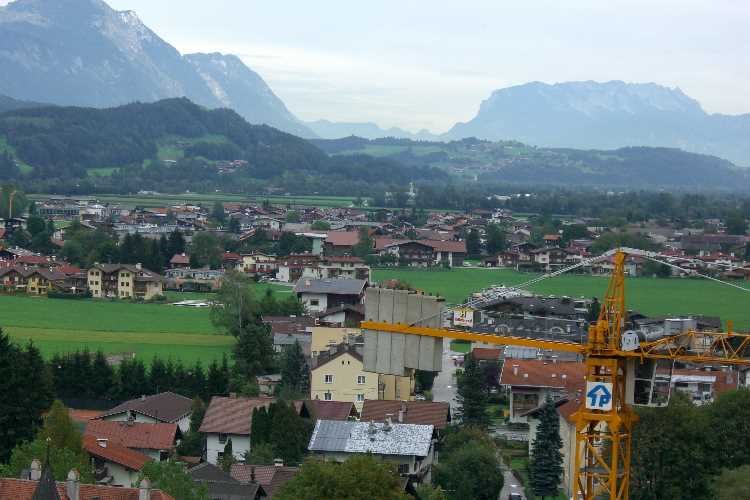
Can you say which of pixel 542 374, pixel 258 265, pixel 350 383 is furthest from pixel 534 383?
pixel 258 265

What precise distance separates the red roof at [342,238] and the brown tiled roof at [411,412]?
172 feet

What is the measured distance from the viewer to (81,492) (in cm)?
1958

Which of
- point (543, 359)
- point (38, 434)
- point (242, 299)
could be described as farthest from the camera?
point (242, 299)

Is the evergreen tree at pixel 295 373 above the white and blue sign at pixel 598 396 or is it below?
below

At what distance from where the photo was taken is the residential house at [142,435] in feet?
92.9

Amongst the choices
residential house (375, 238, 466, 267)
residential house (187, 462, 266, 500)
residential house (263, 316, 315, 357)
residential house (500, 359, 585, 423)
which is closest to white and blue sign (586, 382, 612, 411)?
residential house (187, 462, 266, 500)

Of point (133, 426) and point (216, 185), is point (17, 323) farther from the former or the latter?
point (216, 185)

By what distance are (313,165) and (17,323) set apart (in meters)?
133

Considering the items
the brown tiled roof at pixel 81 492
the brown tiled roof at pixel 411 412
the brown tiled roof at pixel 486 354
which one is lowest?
the brown tiled roof at pixel 486 354

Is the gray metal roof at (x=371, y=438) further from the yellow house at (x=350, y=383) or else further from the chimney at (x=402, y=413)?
Answer: the yellow house at (x=350, y=383)

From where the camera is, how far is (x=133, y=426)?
29.2 meters

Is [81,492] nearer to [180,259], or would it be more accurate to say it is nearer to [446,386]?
[446,386]

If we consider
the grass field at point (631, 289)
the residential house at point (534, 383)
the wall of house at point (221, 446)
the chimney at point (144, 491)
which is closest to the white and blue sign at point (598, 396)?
the chimney at point (144, 491)

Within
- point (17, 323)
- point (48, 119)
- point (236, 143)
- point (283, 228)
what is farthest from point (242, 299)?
point (236, 143)
